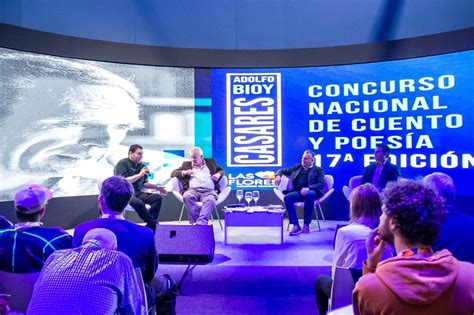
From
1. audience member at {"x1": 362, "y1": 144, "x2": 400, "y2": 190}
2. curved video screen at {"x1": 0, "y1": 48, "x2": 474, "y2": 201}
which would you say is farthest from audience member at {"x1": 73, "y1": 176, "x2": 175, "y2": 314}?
audience member at {"x1": 362, "y1": 144, "x2": 400, "y2": 190}

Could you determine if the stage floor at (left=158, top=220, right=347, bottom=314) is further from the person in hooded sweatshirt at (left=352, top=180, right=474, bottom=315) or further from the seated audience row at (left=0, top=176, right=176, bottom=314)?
the person in hooded sweatshirt at (left=352, top=180, right=474, bottom=315)

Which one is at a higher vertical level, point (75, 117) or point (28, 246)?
point (75, 117)

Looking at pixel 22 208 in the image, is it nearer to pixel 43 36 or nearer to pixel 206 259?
pixel 206 259

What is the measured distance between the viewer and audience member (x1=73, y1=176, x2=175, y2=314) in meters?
2.09

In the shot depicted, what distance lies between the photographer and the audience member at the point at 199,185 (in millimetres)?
5805

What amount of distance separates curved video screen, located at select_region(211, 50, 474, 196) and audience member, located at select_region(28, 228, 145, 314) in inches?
240

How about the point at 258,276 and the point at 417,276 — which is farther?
the point at 258,276

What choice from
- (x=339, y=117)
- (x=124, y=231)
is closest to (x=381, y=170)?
(x=339, y=117)

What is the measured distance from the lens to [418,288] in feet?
3.35

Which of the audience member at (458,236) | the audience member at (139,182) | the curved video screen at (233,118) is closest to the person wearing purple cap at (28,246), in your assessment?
the audience member at (458,236)

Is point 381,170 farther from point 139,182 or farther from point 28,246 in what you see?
point 28,246

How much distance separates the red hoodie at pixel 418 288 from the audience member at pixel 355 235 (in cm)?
123

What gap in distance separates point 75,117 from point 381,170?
186 inches

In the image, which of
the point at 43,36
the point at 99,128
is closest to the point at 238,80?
the point at 99,128
